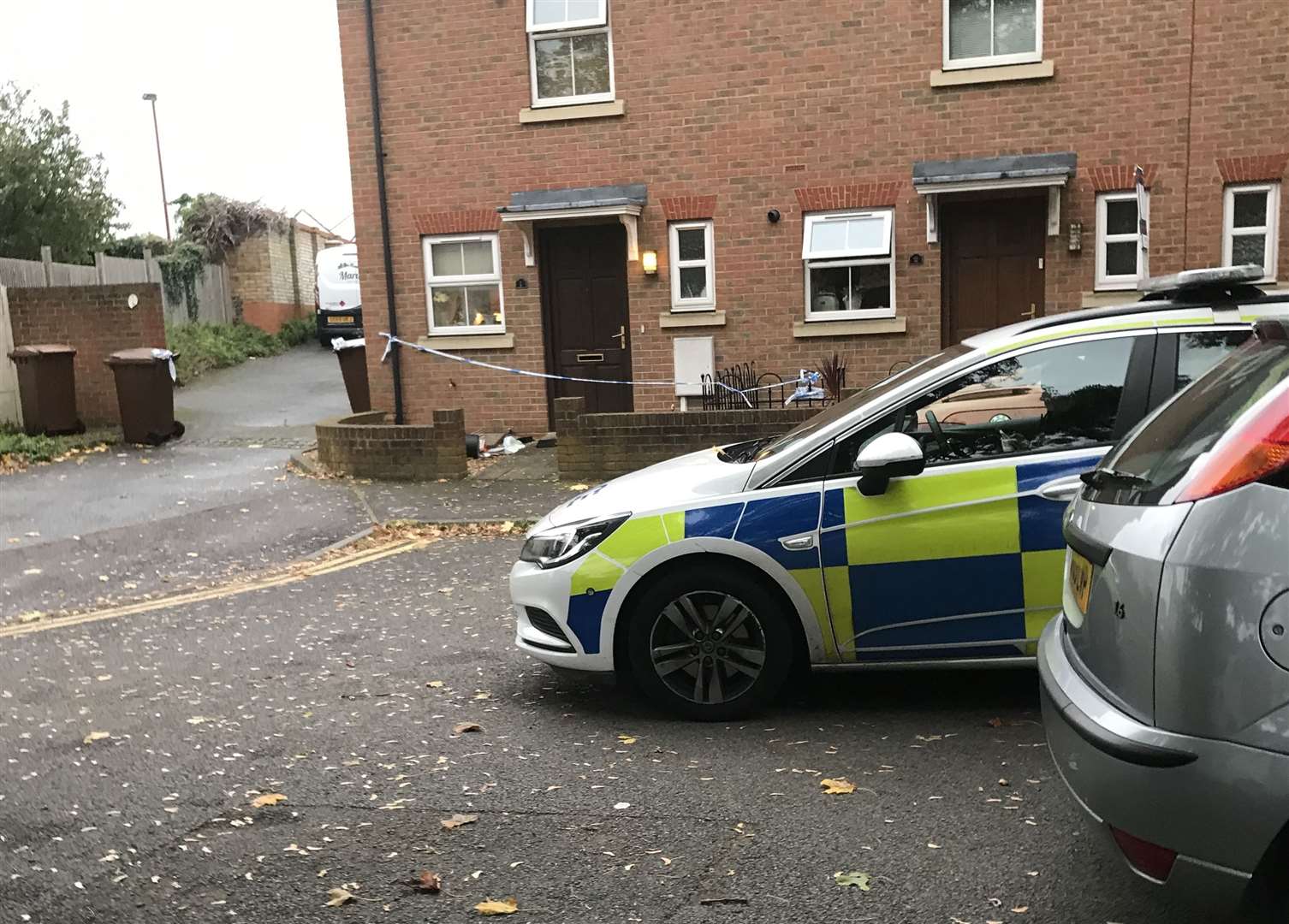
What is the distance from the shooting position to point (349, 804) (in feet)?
13.7

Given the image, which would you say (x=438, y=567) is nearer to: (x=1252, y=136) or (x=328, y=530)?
(x=328, y=530)

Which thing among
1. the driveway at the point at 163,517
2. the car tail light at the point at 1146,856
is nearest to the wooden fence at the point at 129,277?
the driveway at the point at 163,517

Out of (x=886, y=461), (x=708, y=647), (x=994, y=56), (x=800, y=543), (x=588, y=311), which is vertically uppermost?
(x=994, y=56)

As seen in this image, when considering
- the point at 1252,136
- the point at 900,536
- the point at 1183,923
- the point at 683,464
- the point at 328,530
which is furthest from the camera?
Result: the point at 1252,136

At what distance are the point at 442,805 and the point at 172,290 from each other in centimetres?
2376

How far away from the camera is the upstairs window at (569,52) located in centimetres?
1388

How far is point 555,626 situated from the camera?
4.99 meters

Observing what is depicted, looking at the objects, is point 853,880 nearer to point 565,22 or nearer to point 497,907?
point 497,907

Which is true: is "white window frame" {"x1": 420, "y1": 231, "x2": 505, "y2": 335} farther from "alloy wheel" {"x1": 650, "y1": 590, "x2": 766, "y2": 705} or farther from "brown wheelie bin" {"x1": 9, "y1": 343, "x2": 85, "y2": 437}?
"alloy wheel" {"x1": 650, "y1": 590, "x2": 766, "y2": 705}

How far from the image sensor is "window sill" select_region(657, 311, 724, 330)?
1392 centimetres

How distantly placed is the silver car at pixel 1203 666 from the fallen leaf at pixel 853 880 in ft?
2.67

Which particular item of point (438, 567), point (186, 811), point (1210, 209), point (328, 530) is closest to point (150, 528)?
point (328, 530)

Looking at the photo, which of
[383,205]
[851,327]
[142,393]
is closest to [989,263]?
[851,327]

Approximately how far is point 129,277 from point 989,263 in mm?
15952
